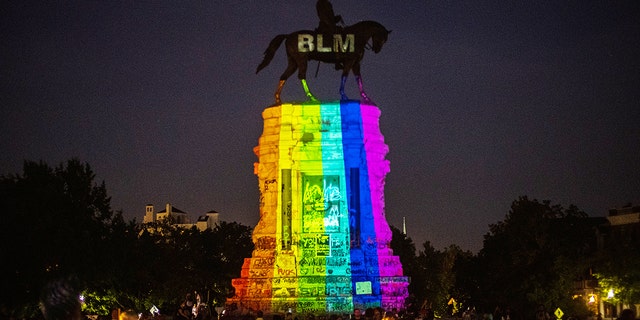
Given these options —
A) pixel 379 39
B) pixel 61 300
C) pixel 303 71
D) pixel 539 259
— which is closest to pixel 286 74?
pixel 303 71

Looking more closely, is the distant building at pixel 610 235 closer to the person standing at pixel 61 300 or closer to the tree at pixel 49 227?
the tree at pixel 49 227

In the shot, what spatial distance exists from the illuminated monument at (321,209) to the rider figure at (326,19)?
554mm

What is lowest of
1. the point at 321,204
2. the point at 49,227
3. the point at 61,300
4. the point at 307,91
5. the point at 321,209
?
the point at 61,300

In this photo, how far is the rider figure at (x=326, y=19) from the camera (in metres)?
71.4

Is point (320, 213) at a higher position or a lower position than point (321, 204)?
lower

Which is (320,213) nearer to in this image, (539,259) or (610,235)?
(539,259)

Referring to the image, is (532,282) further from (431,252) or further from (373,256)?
(431,252)

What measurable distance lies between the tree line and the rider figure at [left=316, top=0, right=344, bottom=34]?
1796 centimetres

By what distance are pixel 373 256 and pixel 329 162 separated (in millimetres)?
6576

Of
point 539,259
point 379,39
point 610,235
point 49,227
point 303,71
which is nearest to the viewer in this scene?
point 49,227

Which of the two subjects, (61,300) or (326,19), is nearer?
(61,300)

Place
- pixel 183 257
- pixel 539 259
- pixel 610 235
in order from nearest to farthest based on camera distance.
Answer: pixel 539 259
pixel 610 235
pixel 183 257

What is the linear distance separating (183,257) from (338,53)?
38142 mm

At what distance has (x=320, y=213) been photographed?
6862 centimetres
